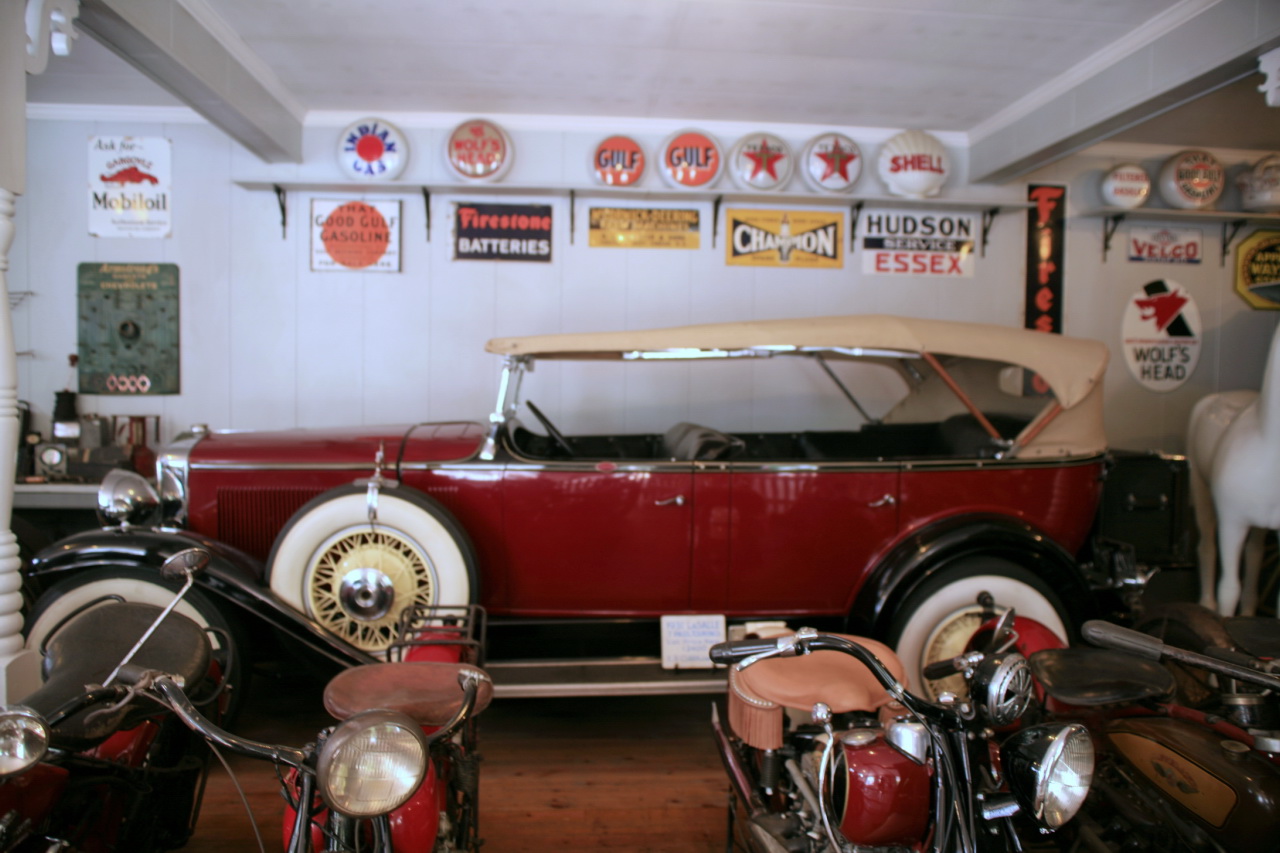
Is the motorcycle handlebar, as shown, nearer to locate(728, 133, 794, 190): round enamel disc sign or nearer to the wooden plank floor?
the wooden plank floor

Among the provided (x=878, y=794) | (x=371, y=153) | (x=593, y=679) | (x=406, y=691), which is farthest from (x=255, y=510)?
(x=878, y=794)

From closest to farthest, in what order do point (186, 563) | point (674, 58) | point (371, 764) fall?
point (371, 764), point (186, 563), point (674, 58)

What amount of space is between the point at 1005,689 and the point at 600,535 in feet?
5.85

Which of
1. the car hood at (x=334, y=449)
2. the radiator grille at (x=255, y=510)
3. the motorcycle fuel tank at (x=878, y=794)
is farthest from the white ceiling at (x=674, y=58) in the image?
the motorcycle fuel tank at (x=878, y=794)

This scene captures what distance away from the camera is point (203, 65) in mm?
3348

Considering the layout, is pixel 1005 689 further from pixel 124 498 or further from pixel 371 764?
pixel 124 498

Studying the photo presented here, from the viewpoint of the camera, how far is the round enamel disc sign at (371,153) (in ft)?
14.6

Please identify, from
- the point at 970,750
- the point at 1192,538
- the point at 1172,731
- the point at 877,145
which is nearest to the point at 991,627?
the point at 1172,731

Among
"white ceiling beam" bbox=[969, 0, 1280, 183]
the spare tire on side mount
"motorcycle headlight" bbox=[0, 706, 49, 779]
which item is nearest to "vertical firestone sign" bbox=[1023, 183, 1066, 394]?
"white ceiling beam" bbox=[969, 0, 1280, 183]

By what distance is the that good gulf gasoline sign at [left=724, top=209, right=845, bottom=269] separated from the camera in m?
4.76

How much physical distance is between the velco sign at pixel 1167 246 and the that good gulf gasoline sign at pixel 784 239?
2226 mm

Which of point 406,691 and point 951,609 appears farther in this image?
point 951,609

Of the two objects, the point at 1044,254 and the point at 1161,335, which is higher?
the point at 1044,254

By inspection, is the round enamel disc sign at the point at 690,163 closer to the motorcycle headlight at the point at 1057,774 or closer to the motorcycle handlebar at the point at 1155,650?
the motorcycle handlebar at the point at 1155,650
